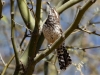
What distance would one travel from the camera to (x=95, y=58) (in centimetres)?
475

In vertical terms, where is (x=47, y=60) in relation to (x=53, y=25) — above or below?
below

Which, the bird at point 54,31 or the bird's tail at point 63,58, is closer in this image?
the bird's tail at point 63,58

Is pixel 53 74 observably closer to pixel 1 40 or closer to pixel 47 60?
pixel 47 60

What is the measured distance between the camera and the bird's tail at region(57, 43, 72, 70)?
206cm

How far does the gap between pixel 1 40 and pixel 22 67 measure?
2624 millimetres

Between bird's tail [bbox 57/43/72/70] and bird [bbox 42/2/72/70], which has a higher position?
bird [bbox 42/2/72/70]

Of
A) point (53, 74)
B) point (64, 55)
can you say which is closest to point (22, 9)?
point (64, 55)

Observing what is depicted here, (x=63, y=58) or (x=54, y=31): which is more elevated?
(x=54, y=31)

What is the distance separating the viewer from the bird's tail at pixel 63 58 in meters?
2.06

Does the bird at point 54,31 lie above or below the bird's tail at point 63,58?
above

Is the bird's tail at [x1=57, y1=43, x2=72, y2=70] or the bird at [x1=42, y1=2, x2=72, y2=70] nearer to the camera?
the bird's tail at [x1=57, y1=43, x2=72, y2=70]

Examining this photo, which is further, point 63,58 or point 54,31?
point 54,31

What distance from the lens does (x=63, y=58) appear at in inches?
85.5

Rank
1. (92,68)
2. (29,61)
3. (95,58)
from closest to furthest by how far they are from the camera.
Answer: (29,61) < (95,58) < (92,68)
